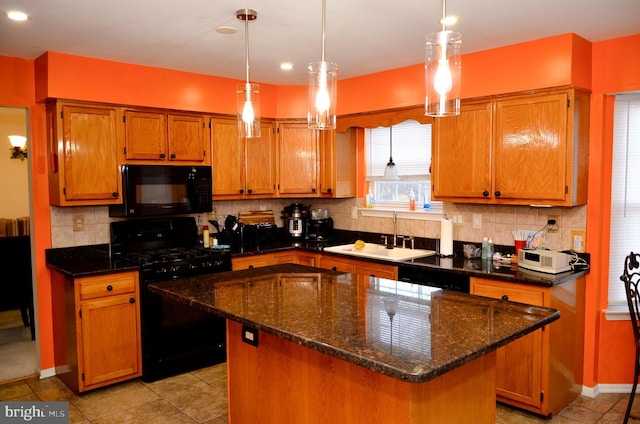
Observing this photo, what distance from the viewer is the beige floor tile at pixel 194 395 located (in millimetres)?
3312

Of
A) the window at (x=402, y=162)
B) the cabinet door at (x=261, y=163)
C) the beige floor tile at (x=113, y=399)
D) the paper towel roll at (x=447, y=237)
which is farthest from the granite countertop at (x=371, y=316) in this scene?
the cabinet door at (x=261, y=163)

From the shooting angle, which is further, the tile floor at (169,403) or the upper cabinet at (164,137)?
the upper cabinet at (164,137)

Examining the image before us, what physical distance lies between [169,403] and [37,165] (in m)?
2.10

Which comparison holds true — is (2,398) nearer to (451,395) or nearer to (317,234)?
(317,234)

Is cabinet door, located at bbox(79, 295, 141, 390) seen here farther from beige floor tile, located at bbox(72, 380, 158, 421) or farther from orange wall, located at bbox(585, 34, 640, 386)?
orange wall, located at bbox(585, 34, 640, 386)

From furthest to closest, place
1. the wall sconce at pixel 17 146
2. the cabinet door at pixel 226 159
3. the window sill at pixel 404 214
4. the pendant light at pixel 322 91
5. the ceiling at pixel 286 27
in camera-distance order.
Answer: the wall sconce at pixel 17 146, the cabinet door at pixel 226 159, the window sill at pixel 404 214, the ceiling at pixel 286 27, the pendant light at pixel 322 91

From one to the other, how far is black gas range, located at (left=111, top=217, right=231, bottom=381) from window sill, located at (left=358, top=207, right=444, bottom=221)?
1.50 meters

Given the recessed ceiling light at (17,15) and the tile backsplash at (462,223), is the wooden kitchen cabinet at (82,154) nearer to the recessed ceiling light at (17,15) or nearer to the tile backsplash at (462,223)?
the tile backsplash at (462,223)

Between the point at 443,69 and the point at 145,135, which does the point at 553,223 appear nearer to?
the point at 443,69

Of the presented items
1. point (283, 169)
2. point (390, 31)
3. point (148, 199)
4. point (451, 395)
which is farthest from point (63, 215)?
point (451, 395)

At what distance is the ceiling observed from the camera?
2.71 m

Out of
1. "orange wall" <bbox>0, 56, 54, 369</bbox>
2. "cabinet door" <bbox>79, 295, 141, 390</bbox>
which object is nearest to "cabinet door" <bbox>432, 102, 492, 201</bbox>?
"cabinet door" <bbox>79, 295, 141, 390</bbox>

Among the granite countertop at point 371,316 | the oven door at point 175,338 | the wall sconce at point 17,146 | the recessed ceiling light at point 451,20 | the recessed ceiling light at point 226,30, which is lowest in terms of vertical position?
the oven door at point 175,338

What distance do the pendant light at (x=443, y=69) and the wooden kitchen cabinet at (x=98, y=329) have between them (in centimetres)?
276
